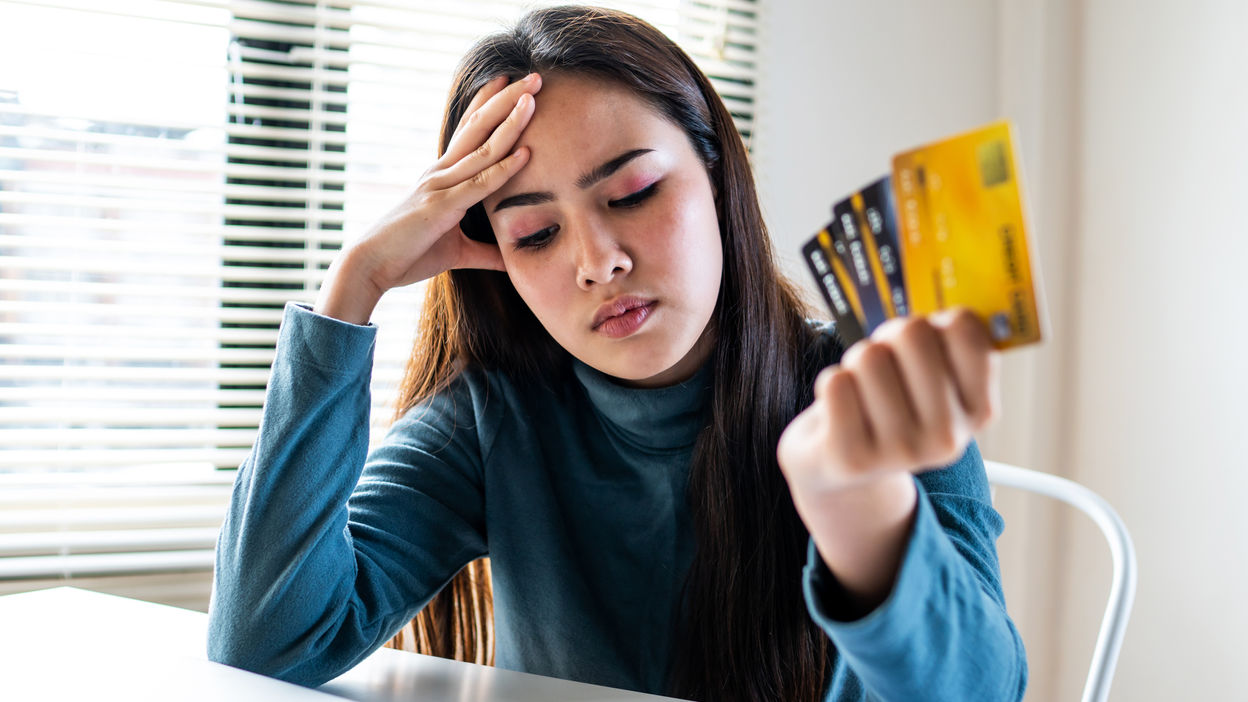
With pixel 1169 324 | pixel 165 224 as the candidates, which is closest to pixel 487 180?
pixel 165 224

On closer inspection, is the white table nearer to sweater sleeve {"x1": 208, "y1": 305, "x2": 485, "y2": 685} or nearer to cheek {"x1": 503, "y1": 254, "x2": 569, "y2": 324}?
sweater sleeve {"x1": 208, "y1": 305, "x2": 485, "y2": 685}

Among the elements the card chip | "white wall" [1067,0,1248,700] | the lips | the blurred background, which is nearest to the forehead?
the lips

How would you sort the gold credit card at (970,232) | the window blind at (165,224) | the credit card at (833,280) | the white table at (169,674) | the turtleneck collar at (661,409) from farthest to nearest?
the window blind at (165,224)
the turtleneck collar at (661,409)
the white table at (169,674)
the credit card at (833,280)
the gold credit card at (970,232)

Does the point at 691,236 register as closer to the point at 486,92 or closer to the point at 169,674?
the point at 486,92

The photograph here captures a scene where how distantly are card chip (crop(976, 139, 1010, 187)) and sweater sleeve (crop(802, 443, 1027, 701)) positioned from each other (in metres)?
0.22

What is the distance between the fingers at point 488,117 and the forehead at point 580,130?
0.02 metres

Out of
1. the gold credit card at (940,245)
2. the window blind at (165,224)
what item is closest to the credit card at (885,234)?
the gold credit card at (940,245)

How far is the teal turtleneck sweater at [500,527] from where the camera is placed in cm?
83

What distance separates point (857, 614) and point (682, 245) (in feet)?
1.41

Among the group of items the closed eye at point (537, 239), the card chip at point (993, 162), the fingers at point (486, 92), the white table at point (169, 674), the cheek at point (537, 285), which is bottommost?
the white table at point (169, 674)

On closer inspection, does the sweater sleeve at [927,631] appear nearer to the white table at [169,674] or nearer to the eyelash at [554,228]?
the white table at [169,674]

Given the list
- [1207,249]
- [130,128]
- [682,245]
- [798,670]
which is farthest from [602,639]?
[1207,249]

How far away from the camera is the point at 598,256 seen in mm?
885

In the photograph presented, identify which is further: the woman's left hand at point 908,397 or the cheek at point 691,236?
the cheek at point 691,236
